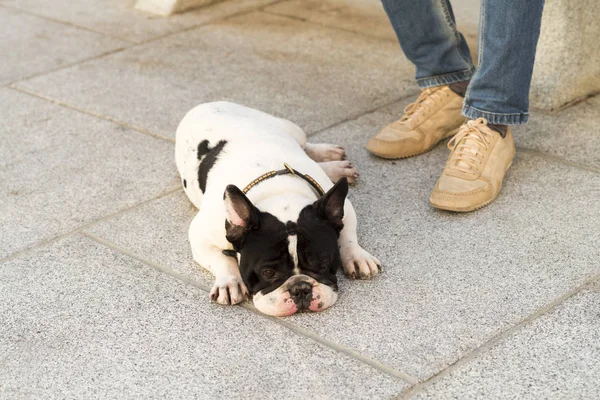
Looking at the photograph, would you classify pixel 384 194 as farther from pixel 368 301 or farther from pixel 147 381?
pixel 147 381

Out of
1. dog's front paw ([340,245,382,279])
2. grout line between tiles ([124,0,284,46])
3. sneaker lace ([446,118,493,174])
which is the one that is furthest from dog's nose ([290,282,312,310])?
grout line between tiles ([124,0,284,46])

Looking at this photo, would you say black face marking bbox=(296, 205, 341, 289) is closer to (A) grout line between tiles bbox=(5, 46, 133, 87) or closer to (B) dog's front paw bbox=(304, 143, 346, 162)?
(B) dog's front paw bbox=(304, 143, 346, 162)

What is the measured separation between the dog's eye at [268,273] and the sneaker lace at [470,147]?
1409mm

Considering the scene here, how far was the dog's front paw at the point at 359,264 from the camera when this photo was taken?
12.4 ft

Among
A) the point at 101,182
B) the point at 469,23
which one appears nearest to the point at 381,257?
the point at 101,182

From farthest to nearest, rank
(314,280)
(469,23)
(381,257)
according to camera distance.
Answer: (469,23) → (381,257) → (314,280)

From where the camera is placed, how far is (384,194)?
4574 millimetres

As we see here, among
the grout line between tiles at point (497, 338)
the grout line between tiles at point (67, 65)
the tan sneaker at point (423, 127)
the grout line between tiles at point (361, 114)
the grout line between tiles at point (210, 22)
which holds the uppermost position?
the grout line between tiles at point (497, 338)

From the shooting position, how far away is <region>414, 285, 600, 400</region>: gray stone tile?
300 centimetres

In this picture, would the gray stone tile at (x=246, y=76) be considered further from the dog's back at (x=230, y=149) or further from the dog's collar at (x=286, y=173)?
the dog's collar at (x=286, y=173)

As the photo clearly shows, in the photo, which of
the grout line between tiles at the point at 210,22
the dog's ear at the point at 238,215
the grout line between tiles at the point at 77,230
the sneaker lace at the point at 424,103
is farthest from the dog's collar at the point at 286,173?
the grout line between tiles at the point at 210,22

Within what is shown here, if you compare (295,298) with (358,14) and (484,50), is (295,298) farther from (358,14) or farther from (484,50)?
(358,14)

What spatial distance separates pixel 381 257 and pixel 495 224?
0.62 m

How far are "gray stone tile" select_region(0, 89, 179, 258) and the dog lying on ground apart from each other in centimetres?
55
